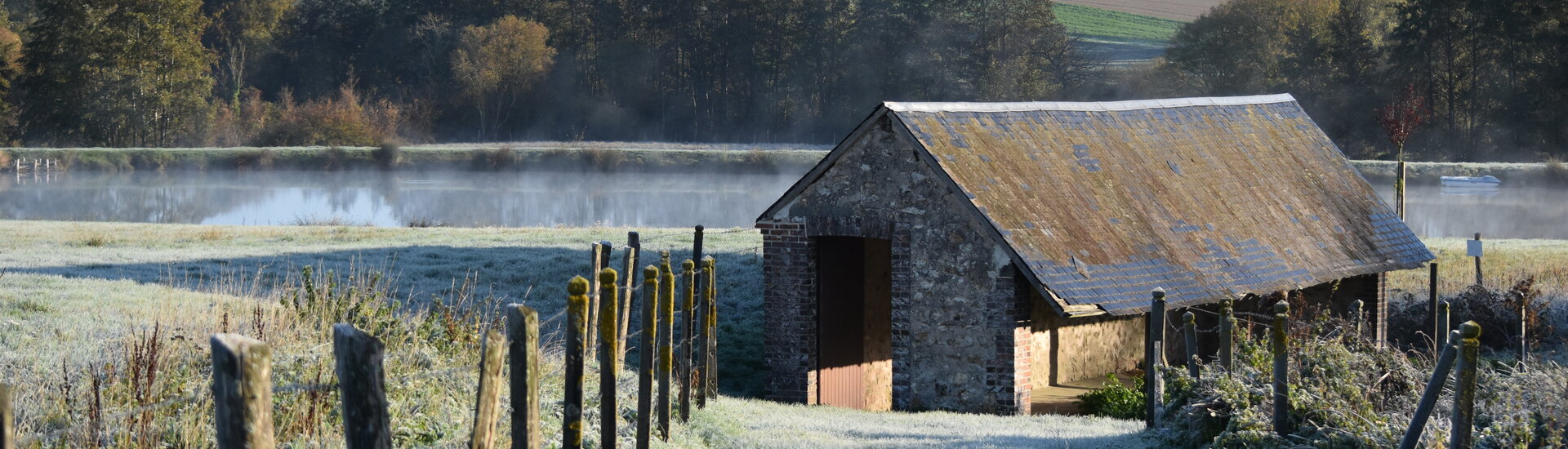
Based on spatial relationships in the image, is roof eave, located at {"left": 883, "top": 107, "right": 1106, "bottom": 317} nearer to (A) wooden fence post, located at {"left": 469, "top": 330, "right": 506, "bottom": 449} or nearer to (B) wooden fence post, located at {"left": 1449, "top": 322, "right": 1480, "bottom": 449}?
(B) wooden fence post, located at {"left": 1449, "top": 322, "right": 1480, "bottom": 449}

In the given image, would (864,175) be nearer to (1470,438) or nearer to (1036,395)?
(1036,395)

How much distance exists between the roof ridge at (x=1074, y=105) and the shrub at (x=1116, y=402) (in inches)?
129

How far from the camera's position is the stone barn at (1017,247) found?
533 inches

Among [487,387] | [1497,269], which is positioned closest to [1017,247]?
[487,387]

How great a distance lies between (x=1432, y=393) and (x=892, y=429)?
4578 mm

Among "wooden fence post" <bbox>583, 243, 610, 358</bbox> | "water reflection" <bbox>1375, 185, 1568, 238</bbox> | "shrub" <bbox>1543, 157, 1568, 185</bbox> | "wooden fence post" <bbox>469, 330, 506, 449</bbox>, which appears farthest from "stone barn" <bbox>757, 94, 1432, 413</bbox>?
"shrub" <bbox>1543, 157, 1568, 185</bbox>

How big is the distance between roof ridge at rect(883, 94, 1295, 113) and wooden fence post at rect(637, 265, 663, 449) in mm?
5452

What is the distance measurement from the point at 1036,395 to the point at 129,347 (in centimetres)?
967

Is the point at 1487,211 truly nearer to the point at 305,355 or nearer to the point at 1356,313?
the point at 1356,313

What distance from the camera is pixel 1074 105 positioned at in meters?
16.9

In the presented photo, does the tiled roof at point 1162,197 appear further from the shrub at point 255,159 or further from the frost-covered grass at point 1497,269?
the shrub at point 255,159

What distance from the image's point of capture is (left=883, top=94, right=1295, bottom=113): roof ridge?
48.0ft

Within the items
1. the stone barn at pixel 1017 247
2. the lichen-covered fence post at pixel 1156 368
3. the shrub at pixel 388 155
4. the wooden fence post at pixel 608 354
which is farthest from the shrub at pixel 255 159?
the wooden fence post at pixel 608 354

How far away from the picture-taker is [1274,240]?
15961 mm
